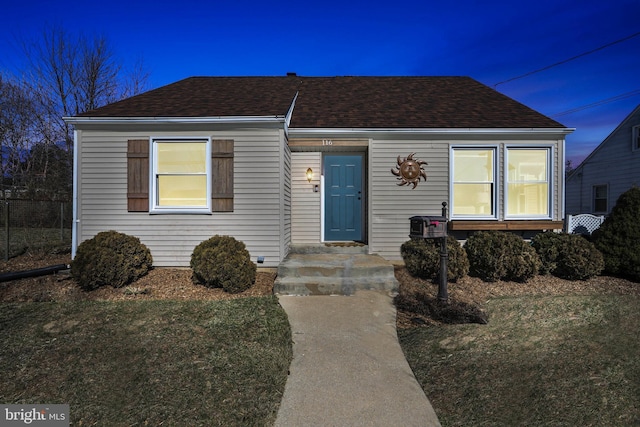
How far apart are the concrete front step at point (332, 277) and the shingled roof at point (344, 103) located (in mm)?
3094

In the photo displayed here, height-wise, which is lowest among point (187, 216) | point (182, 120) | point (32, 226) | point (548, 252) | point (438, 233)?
point (548, 252)

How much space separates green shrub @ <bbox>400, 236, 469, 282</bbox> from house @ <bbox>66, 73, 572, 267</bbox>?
1.28 m

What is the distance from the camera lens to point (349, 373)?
10.5 ft

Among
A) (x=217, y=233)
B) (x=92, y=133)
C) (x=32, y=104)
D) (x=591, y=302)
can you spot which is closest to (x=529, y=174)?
(x=591, y=302)

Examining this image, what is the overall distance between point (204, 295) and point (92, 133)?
4.33m

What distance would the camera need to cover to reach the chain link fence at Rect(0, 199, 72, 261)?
8.43m

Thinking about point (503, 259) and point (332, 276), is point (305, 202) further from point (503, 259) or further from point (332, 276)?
point (503, 259)

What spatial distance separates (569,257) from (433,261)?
2.58 metres

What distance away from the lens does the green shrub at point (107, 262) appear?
5.48 metres

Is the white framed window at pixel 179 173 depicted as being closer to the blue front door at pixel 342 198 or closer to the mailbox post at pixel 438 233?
the blue front door at pixel 342 198

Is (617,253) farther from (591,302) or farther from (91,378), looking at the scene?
(91,378)

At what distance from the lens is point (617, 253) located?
6.27m

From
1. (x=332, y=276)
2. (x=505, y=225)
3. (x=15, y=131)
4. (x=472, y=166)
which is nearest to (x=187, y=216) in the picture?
(x=332, y=276)

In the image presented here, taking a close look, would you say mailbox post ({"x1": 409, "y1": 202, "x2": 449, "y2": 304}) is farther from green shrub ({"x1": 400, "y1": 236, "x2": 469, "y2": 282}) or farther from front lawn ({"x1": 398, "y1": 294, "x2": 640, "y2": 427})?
green shrub ({"x1": 400, "y1": 236, "x2": 469, "y2": 282})
